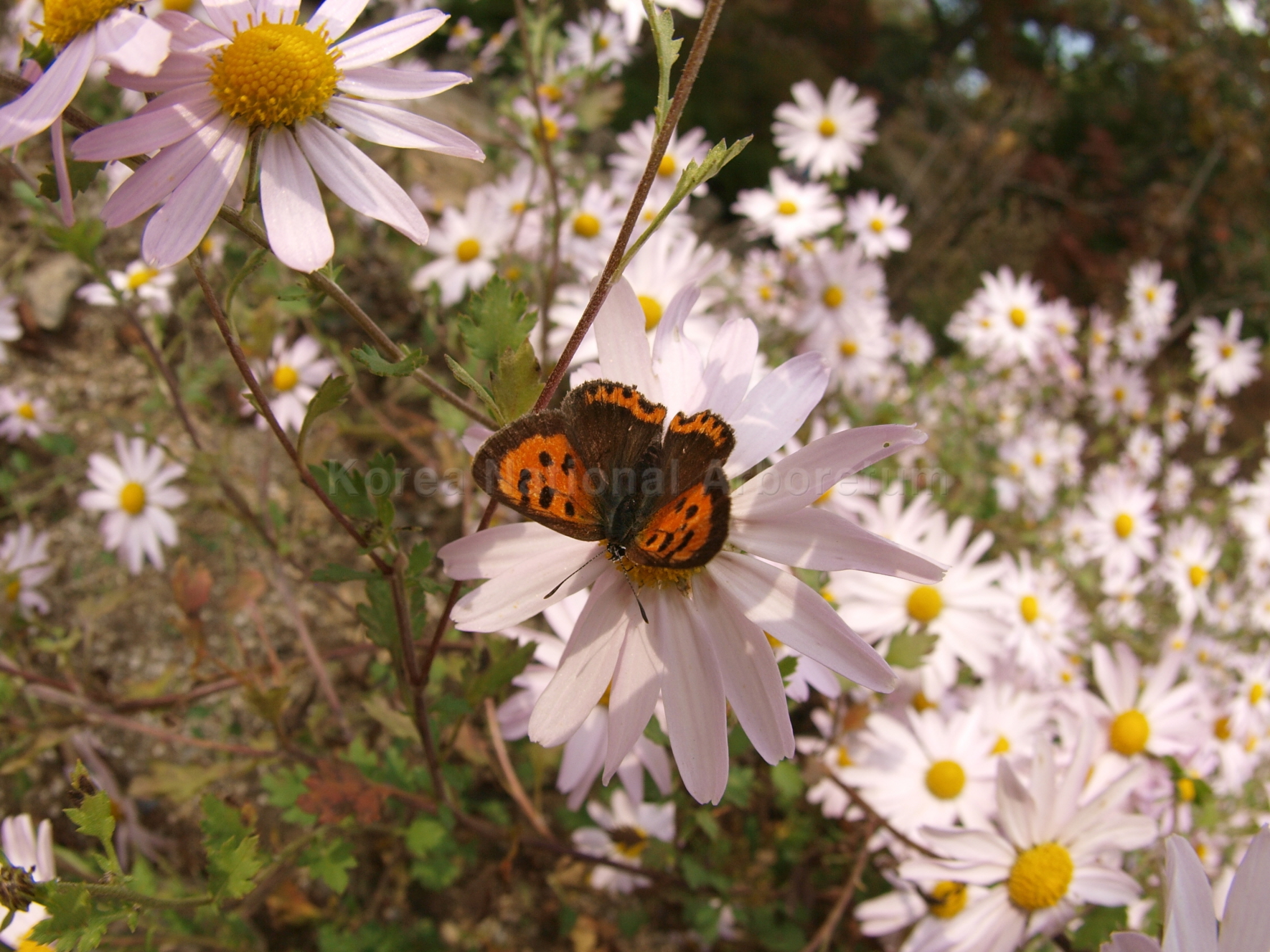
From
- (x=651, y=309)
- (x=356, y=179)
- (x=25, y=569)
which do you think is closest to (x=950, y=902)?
(x=651, y=309)

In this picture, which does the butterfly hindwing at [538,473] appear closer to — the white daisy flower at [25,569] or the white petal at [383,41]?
the white petal at [383,41]

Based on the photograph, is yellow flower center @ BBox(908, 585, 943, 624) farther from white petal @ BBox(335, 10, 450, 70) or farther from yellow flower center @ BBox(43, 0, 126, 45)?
yellow flower center @ BBox(43, 0, 126, 45)

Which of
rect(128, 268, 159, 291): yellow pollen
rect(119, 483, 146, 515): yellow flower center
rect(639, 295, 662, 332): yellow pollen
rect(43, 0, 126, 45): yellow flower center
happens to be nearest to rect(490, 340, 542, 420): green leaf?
rect(43, 0, 126, 45): yellow flower center

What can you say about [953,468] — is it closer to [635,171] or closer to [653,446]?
[635,171]

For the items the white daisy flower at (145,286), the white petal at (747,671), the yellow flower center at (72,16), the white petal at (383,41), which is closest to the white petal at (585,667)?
the white petal at (747,671)

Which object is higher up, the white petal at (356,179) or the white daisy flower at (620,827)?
the white petal at (356,179)

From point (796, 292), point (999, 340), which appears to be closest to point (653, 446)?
point (796, 292)

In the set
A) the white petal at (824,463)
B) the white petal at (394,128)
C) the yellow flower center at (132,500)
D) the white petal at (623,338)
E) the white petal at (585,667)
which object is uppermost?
the yellow flower center at (132,500)

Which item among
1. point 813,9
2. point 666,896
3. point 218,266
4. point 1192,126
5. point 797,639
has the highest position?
point 813,9
